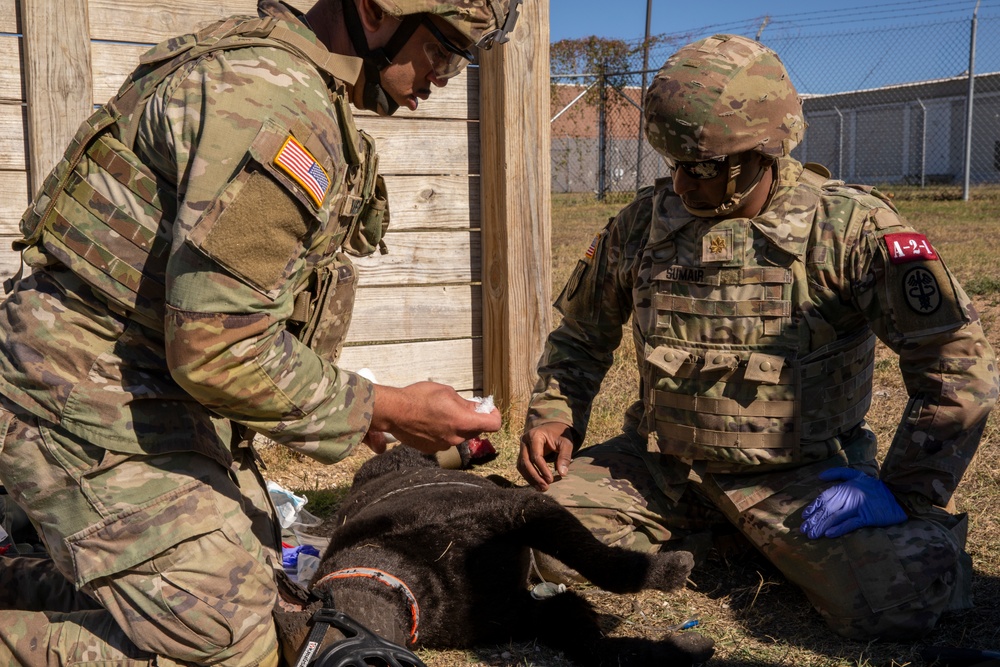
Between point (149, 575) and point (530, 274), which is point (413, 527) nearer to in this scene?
point (149, 575)

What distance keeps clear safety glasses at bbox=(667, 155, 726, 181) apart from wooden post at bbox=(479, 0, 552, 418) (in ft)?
5.38

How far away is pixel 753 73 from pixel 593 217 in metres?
11.2

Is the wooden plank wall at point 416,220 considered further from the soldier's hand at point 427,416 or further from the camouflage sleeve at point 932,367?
the soldier's hand at point 427,416

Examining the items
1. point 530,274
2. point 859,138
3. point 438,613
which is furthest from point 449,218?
point 859,138

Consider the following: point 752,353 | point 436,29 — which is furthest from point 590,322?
point 436,29

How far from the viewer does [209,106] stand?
184cm

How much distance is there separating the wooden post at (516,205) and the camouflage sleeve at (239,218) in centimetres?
272

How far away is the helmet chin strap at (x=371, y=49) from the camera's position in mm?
2098

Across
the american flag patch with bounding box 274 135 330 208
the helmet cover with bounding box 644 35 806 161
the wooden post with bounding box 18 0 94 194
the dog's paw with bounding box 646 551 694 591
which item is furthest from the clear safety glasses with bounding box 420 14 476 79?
the wooden post with bounding box 18 0 94 194

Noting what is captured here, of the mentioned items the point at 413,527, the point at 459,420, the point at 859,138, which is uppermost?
the point at 859,138

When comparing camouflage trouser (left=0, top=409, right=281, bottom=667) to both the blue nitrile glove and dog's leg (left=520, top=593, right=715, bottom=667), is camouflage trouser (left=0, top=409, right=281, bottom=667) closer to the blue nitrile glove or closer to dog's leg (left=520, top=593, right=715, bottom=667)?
dog's leg (left=520, top=593, right=715, bottom=667)

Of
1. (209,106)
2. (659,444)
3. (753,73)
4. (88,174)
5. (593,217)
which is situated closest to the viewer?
(209,106)

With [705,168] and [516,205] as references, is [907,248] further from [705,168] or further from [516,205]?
[516,205]

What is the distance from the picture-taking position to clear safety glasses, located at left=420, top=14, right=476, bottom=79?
2.10 meters
